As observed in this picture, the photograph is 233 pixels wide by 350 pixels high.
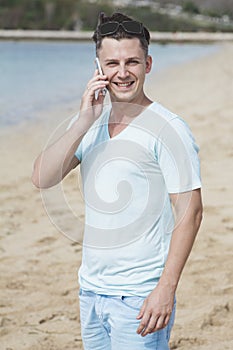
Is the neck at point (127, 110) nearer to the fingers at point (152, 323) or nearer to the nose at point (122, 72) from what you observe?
the nose at point (122, 72)

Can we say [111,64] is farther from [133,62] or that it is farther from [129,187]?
[129,187]

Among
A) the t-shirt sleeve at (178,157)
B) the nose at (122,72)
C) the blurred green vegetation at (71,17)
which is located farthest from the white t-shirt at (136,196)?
the blurred green vegetation at (71,17)

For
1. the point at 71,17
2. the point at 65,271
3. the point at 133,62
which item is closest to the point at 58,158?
the point at 133,62

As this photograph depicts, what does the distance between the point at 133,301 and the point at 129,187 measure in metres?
0.32

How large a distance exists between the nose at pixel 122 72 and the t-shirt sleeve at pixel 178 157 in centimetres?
19

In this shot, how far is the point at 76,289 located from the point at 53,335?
0.57 meters

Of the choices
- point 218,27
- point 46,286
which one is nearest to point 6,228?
point 46,286

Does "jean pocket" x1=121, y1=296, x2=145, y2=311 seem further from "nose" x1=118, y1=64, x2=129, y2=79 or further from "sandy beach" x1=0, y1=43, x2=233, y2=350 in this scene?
"nose" x1=118, y1=64, x2=129, y2=79

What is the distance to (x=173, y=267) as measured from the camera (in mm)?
1693

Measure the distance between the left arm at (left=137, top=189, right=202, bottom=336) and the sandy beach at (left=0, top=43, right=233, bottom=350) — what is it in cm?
37

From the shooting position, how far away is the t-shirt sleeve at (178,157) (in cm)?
171

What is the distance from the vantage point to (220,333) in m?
2.97

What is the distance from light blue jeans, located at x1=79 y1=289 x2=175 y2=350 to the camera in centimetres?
177

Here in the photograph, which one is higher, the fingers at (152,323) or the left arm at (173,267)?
the left arm at (173,267)
